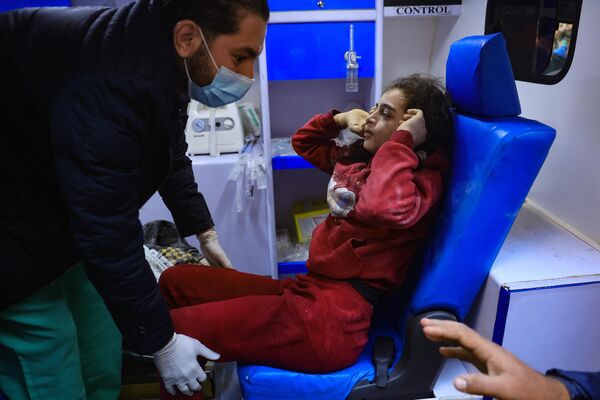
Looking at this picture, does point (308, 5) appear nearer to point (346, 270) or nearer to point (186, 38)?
point (186, 38)

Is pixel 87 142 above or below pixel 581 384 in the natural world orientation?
above

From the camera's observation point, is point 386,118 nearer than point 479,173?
No

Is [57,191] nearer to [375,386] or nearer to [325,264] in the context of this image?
[325,264]

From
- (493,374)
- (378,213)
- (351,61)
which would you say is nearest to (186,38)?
(378,213)

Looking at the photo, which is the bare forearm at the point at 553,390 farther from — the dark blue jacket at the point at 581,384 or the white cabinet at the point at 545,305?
the white cabinet at the point at 545,305

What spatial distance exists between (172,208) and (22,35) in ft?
2.04

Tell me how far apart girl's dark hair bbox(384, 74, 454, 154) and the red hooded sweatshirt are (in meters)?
0.04

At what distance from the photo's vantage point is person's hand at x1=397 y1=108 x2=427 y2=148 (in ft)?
3.58

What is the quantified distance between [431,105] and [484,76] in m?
0.20

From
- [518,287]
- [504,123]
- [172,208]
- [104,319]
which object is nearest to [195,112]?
[172,208]

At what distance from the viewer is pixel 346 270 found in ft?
3.71

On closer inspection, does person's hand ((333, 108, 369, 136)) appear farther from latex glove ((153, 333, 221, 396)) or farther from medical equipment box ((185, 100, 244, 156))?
medical equipment box ((185, 100, 244, 156))

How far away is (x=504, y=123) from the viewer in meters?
0.98

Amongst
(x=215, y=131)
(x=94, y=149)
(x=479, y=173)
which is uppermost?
(x=94, y=149)
